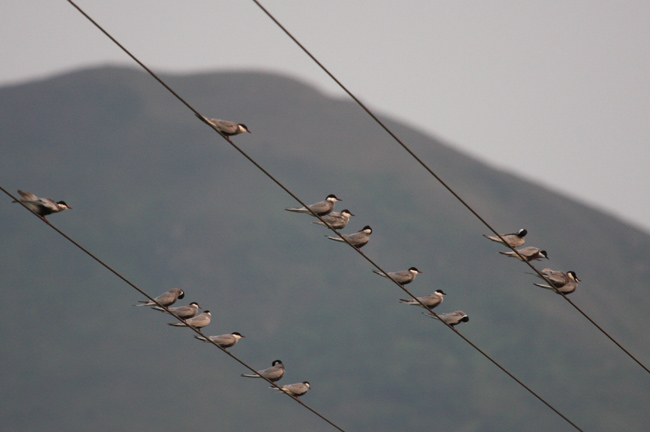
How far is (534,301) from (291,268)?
55087 millimetres

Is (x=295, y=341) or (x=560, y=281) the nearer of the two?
(x=560, y=281)

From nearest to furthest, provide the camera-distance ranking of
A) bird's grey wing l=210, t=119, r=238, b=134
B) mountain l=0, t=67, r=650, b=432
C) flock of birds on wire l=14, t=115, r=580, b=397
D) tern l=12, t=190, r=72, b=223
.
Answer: tern l=12, t=190, r=72, b=223
bird's grey wing l=210, t=119, r=238, b=134
flock of birds on wire l=14, t=115, r=580, b=397
mountain l=0, t=67, r=650, b=432

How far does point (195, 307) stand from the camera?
19.9 meters

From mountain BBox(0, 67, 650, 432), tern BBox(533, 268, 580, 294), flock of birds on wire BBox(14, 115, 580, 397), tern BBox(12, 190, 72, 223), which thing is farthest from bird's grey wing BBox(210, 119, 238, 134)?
mountain BBox(0, 67, 650, 432)

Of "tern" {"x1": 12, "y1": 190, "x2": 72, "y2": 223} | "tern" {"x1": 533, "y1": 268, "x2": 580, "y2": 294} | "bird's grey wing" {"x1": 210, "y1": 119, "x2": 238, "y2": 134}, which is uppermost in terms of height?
"tern" {"x1": 533, "y1": 268, "x2": 580, "y2": 294}

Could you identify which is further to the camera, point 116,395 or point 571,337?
point 571,337

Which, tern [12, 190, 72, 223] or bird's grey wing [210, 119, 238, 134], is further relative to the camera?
bird's grey wing [210, 119, 238, 134]

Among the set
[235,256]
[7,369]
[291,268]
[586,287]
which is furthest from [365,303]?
[7,369]

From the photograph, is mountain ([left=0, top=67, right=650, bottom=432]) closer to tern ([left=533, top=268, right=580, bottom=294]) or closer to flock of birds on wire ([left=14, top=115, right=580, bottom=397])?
flock of birds on wire ([left=14, top=115, right=580, bottom=397])

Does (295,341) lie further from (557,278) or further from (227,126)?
(227,126)

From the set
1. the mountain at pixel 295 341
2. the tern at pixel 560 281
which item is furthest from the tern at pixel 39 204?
the mountain at pixel 295 341

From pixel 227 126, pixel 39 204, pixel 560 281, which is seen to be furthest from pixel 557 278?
pixel 39 204

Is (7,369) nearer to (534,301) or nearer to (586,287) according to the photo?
(534,301)

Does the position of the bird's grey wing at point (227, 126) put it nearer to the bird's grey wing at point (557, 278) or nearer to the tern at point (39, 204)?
the tern at point (39, 204)
